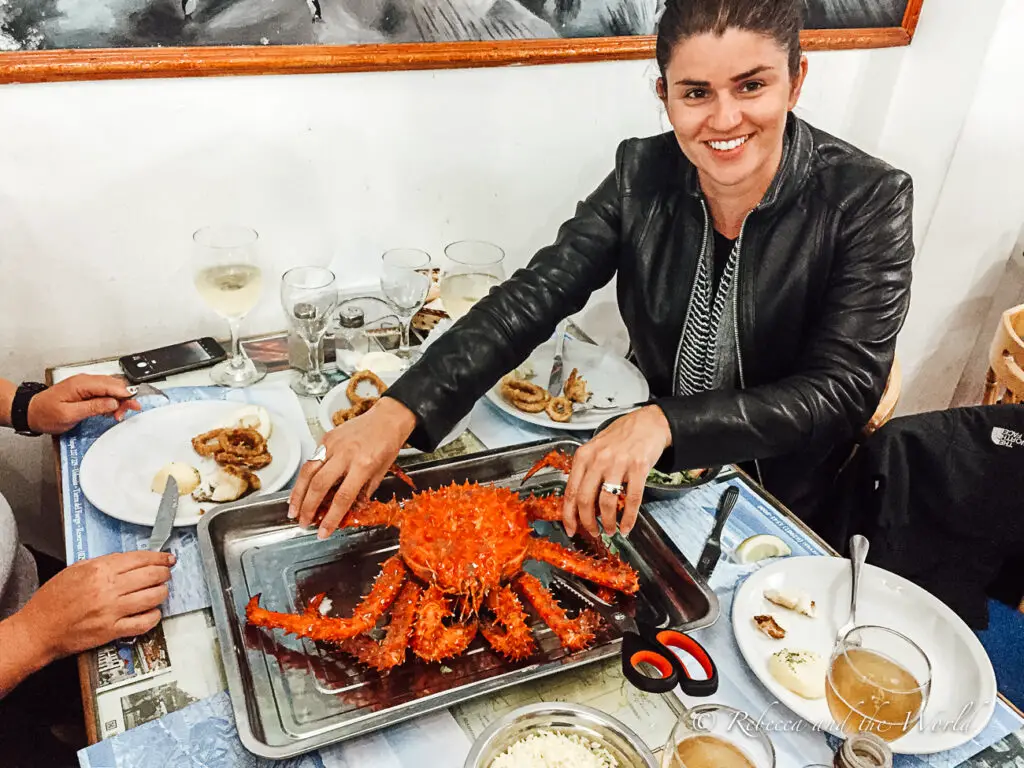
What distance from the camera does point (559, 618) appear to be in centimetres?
109

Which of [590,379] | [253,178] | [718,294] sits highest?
[253,178]

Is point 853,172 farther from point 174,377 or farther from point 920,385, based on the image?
point 920,385

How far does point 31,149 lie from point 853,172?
70.6 inches

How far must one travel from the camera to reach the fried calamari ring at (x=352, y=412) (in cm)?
155

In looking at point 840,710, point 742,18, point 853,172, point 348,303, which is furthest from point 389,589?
point 853,172

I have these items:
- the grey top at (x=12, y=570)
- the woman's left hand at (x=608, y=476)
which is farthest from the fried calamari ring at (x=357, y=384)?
the grey top at (x=12, y=570)

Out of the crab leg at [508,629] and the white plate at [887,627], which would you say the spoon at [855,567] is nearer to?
the white plate at [887,627]

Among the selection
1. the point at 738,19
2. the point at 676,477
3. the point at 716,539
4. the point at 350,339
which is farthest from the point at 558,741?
the point at 738,19

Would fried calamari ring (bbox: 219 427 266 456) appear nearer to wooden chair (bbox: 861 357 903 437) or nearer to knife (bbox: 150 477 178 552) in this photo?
knife (bbox: 150 477 178 552)

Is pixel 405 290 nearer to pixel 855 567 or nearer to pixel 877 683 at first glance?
pixel 855 567

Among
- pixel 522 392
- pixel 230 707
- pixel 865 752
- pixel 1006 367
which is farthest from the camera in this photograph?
pixel 1006 367

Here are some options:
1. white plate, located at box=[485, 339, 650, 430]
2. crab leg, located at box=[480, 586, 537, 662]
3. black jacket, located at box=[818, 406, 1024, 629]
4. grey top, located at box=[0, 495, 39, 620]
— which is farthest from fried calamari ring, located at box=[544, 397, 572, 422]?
grey top, located at box=[0, 495, 39, 620]

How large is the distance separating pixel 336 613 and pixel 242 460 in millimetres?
432

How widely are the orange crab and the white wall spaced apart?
1055 mm
